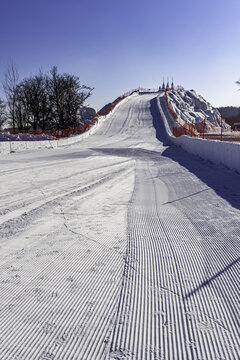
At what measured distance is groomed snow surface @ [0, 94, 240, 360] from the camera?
2.56 m

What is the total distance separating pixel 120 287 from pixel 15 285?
3.45ft

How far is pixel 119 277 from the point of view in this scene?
3676mm

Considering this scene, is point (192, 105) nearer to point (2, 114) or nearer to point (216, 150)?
point (2, 114)

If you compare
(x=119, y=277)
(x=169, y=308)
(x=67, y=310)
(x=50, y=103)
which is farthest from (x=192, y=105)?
(x=67, y=310)

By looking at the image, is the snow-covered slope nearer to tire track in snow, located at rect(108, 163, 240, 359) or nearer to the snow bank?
the snow bank

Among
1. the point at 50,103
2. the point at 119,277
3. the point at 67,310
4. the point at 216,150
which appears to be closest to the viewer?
the point at 67,310

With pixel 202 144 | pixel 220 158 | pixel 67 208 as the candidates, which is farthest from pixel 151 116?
pixel 67 208

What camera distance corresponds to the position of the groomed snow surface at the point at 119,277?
2561mm

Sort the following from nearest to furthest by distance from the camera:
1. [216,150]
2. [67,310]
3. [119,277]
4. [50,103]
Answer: [67,310], [119,277], [216,150], [50,103]

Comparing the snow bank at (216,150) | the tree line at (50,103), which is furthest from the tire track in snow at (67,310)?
the tree line at (50,103)

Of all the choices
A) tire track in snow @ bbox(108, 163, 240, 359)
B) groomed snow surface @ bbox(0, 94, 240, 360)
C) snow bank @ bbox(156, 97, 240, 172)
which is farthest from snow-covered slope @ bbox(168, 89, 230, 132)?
tire track in snow @ bbox(108, 163, 240, 359)

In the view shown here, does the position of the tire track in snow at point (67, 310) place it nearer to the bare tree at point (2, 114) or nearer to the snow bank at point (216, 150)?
the snow bank at point (216, 150)

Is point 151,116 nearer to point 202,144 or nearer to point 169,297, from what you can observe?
point 202,144

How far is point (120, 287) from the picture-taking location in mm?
3449
